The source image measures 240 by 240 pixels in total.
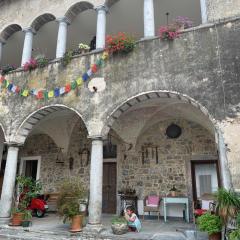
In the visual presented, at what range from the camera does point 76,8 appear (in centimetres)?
870

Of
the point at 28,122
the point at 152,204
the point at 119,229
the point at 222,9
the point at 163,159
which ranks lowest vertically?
the point at 119,229

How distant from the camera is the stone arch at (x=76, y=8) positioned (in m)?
8.50

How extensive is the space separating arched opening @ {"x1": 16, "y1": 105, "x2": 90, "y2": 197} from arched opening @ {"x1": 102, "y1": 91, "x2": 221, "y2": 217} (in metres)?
1.63

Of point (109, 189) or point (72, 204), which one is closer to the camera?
point (72, 204)

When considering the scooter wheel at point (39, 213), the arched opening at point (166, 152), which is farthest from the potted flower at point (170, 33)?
the scooter wheel at point (39, 213)

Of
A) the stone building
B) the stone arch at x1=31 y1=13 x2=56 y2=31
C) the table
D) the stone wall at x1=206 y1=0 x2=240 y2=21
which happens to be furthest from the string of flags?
the table

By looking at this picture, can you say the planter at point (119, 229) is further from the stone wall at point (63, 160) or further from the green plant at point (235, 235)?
the stone wall at point (63, 160)

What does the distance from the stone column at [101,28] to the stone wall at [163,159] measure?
11.2ft

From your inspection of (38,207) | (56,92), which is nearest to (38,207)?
(38,207)

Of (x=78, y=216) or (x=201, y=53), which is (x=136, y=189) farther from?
(x=201, y=53)

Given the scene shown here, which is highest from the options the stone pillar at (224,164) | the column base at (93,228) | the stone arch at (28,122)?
the stone arch at (28,122)

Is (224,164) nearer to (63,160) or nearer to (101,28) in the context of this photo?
(101,28)

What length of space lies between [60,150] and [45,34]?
4584mm

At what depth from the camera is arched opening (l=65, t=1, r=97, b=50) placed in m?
8.65
